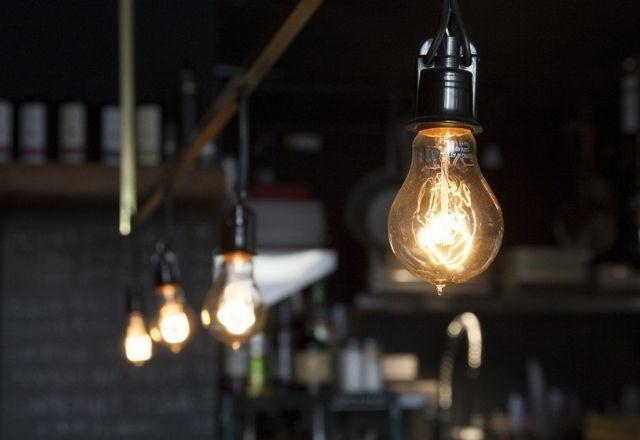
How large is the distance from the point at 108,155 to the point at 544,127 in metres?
2.69

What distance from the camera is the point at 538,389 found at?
549cm

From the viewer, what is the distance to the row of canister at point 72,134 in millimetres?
3436

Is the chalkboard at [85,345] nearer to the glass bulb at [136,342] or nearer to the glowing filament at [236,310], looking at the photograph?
the glass bulb at [136,342]

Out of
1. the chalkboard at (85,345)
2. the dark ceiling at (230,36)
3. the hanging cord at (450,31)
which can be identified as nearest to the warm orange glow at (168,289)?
the hanging cord at (450,31)

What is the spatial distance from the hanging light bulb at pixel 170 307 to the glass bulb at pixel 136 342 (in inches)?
3.7

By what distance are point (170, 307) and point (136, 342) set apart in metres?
0.16

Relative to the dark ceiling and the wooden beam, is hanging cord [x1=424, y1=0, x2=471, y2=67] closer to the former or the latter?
the wooden beam

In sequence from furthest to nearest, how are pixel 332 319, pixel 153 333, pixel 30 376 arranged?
1. pixel 332 319
2. pixel 30 376
3. pixel 153 333

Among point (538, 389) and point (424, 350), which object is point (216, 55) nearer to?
point (424, 350)

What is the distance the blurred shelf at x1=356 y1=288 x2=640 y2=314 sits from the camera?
5.08 metres

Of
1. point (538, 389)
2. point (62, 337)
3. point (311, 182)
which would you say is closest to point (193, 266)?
point (62, 337)

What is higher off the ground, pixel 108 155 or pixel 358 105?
pixel 358 105

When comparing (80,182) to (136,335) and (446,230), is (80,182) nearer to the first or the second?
(136,335)

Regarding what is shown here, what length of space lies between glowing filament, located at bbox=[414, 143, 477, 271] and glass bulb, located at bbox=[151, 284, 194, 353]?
1.19 m
